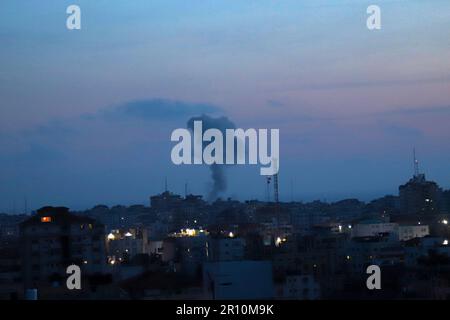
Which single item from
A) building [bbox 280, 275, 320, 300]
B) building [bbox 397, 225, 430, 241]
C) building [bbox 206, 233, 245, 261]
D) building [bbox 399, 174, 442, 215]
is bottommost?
building [bbox 280, 275, 320, 300]

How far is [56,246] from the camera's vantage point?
493 centimetres

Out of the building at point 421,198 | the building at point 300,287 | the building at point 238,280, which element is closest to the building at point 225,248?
the building at point 238,280

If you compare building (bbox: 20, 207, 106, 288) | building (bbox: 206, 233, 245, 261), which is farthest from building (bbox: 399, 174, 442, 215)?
building (bbox: 20, 207, 106, 288)

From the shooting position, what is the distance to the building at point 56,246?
4691 mm

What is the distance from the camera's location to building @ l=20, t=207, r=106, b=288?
469cm

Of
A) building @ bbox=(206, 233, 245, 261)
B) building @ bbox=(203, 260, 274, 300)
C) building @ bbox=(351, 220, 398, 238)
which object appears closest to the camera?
building @ bbox=(203, 260, 274, 300)

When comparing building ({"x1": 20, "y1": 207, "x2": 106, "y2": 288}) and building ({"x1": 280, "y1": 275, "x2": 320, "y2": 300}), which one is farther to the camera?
building ({"x1": 20, "y1": 207, "x2": 106, "y2": 288})

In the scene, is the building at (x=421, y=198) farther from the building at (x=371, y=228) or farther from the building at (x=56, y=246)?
the building at (x=56, y=246)

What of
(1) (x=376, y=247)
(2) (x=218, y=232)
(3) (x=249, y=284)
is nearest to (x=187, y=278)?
(3) (x=249, y=284)

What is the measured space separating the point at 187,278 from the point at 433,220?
4.33m

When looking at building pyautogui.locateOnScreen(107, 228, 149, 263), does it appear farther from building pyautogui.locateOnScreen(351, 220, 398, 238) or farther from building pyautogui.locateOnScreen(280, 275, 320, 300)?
building pyautogui.locateOnScreen(351, 220, 398, 238)

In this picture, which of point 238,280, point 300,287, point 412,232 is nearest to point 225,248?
point 300,287

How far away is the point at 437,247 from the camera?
21.9 ft

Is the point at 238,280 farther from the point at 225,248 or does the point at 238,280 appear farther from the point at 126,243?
the point at 126,243
